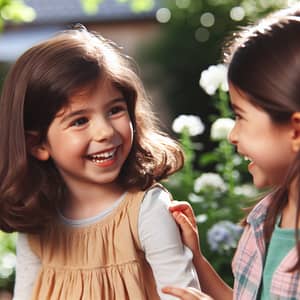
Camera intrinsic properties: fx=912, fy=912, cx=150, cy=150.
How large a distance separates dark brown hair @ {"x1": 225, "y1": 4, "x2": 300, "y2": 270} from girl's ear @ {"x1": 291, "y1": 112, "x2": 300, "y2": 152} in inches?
0.5

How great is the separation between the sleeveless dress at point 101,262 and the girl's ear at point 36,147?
22 cm

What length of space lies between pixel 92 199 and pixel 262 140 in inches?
29.7

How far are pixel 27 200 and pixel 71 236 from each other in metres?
0.17

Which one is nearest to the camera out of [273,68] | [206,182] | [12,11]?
[273,68]

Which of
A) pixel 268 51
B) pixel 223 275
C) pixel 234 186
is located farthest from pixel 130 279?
pixel 234 186

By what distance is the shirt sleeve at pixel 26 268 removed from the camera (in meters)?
2.84

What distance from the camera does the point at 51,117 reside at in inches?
103

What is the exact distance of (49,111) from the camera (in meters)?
2.61

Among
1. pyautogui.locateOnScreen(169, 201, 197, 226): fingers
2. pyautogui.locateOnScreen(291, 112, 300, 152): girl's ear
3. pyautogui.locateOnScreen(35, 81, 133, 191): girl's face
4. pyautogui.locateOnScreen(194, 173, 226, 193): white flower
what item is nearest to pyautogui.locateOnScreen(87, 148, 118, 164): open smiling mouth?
pyautogui.locateOnScreen(35, 81, 133, 191): girl's face

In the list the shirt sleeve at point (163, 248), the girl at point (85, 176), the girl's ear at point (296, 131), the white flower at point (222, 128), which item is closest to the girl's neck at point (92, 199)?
the girl at point (85, 176)

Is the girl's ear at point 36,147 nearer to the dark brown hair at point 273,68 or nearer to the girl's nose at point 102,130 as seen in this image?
the girl's nose at point 102,130

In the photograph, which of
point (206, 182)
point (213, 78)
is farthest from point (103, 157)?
point (206, 182)

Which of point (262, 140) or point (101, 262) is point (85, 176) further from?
point (262, 140)

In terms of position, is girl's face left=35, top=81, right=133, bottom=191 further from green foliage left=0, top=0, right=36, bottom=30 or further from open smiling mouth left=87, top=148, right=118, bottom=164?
green foliage left=0, top=0, right=36, bottom=30
